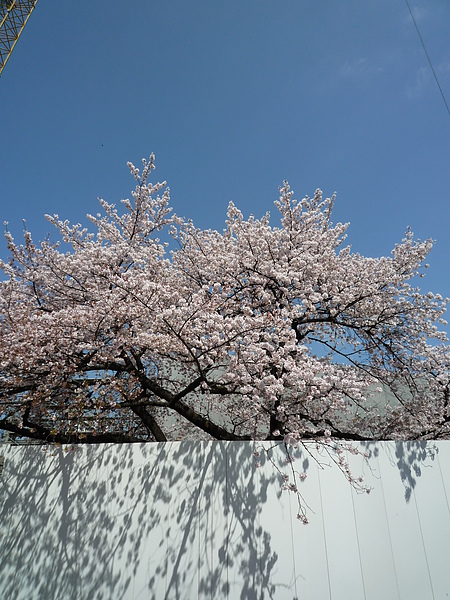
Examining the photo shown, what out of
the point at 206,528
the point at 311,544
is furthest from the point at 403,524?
the point at 206,528

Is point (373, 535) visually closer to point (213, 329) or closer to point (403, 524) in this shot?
point (403, 524)

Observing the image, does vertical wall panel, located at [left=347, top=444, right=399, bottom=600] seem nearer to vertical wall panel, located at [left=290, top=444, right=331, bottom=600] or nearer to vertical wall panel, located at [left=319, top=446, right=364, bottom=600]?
vertical wall panel, located at [left=319, top=446, right=364, bottom=600]

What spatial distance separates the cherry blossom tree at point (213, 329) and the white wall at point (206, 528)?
23.5 inches

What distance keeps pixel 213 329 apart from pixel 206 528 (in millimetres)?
2197

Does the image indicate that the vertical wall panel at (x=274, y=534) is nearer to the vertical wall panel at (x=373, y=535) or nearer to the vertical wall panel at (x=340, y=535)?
the vertical wall panel at (x=340, y=535)

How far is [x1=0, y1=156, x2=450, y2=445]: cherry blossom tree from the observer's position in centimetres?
452

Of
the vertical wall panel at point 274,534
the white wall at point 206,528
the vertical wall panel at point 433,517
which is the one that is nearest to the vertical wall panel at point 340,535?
the white wall at point 206,528

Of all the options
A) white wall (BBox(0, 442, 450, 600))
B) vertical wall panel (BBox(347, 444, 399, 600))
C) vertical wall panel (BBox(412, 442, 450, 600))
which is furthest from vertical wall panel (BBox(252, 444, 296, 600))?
vertical wall panel (BBox(412, 442, 450, 600))

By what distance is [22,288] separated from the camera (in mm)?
6578

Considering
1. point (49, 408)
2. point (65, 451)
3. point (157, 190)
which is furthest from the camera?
point (157, 190)

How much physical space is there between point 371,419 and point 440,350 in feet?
5.96

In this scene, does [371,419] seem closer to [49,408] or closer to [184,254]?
[184,254]

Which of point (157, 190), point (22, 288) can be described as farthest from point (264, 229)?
point (22, 288)

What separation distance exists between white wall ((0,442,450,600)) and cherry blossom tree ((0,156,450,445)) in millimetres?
596
